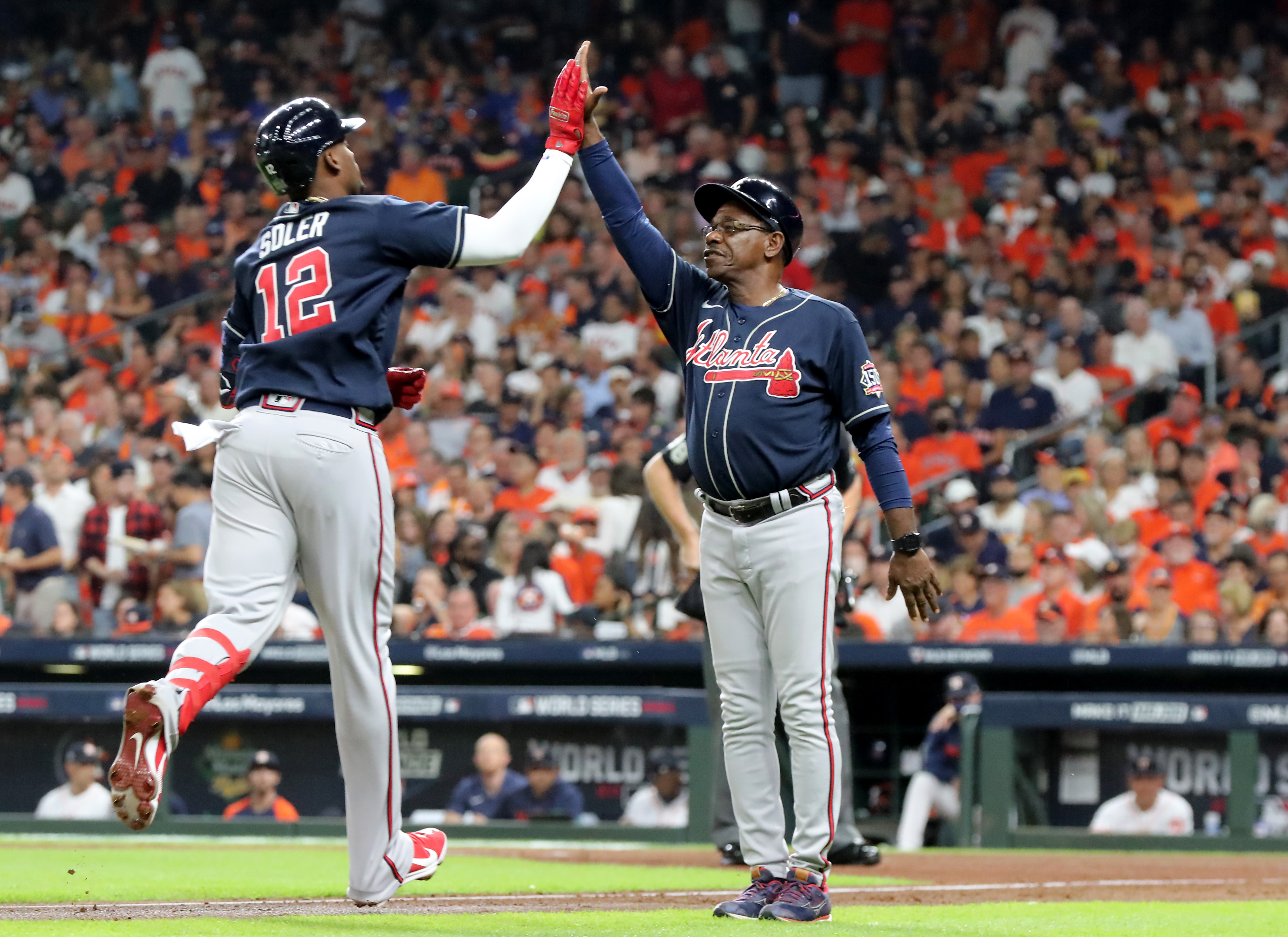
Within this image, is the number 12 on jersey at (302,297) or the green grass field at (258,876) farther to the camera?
the green grass field at (258,876)

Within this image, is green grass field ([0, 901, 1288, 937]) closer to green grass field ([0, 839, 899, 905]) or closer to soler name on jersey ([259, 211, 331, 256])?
green grass field ([0, 839, 899, 905])

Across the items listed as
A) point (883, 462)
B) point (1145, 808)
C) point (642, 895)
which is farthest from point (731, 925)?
point (1145, 808)

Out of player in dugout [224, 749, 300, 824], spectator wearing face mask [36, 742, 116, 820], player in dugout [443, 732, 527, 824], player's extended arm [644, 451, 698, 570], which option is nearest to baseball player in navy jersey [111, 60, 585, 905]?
player's extended arm [644, 451, 698, 570]

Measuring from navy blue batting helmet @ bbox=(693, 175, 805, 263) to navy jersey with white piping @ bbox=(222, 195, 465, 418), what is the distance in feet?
3.18

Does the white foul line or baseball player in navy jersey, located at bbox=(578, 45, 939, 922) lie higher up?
baseball player in navy jersey, located at bbox=(578, 45, 939, 922)

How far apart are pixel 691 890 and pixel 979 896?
95 cm

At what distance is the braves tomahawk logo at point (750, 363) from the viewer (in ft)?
15.7

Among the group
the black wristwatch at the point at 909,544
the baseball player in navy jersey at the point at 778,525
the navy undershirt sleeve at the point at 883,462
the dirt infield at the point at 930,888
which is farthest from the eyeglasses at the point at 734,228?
the dirt infield at the point at 930,888

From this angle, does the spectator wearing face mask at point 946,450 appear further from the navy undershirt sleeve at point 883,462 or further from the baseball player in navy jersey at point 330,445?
the baseball player in navy jersey at point 330,445

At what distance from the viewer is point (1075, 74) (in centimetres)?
1619

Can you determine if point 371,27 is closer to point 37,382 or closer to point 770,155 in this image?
point 770,155

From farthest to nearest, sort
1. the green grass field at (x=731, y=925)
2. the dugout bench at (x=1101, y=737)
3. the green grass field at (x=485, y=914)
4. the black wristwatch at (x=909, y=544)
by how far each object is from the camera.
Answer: the dugout bench at (x=1101, y=737), the black wristwatch at (x=909, y=544), the green grass field at (x=485, y=914), the green grass field at (x=731, y=925)

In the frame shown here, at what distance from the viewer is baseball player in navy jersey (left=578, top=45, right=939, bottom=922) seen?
186 inches

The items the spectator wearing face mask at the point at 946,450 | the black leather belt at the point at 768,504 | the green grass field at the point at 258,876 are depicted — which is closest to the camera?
the black leather belt at the point at 768,504
